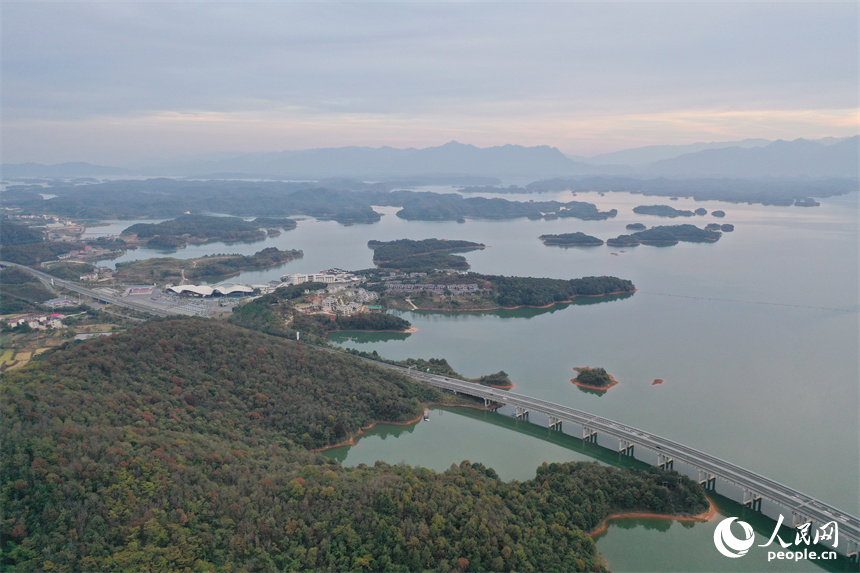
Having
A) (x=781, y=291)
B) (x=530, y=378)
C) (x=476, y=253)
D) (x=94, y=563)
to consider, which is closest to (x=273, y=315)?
(x=530, y=378)

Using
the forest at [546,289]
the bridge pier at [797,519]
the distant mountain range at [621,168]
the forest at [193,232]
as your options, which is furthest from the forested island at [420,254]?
the distant mountain range at [621,168]

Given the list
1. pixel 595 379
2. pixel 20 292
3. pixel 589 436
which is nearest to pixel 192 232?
pixel 20 292

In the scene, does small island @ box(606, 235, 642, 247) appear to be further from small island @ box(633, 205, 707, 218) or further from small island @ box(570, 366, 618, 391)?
small island @ box(570, 366, 618, 391)

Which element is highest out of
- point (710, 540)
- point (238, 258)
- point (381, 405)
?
point (238, 258)

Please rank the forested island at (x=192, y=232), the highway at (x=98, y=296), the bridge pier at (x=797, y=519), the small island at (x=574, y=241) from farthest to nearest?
the forested island at (x=192, y=232) → the small island at (x=574, y=241) → the highway at (x=98, y=296) → the bridge pier at (x=797, y=519)

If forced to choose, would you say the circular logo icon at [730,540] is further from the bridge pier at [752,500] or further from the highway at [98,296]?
the highway at [98,296]

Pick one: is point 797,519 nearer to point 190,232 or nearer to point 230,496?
point 230,496

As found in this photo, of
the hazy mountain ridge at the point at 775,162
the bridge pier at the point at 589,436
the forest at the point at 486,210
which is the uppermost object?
the hazy mountain ridge at the point at 775,162

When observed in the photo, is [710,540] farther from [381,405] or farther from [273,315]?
[273,315]
